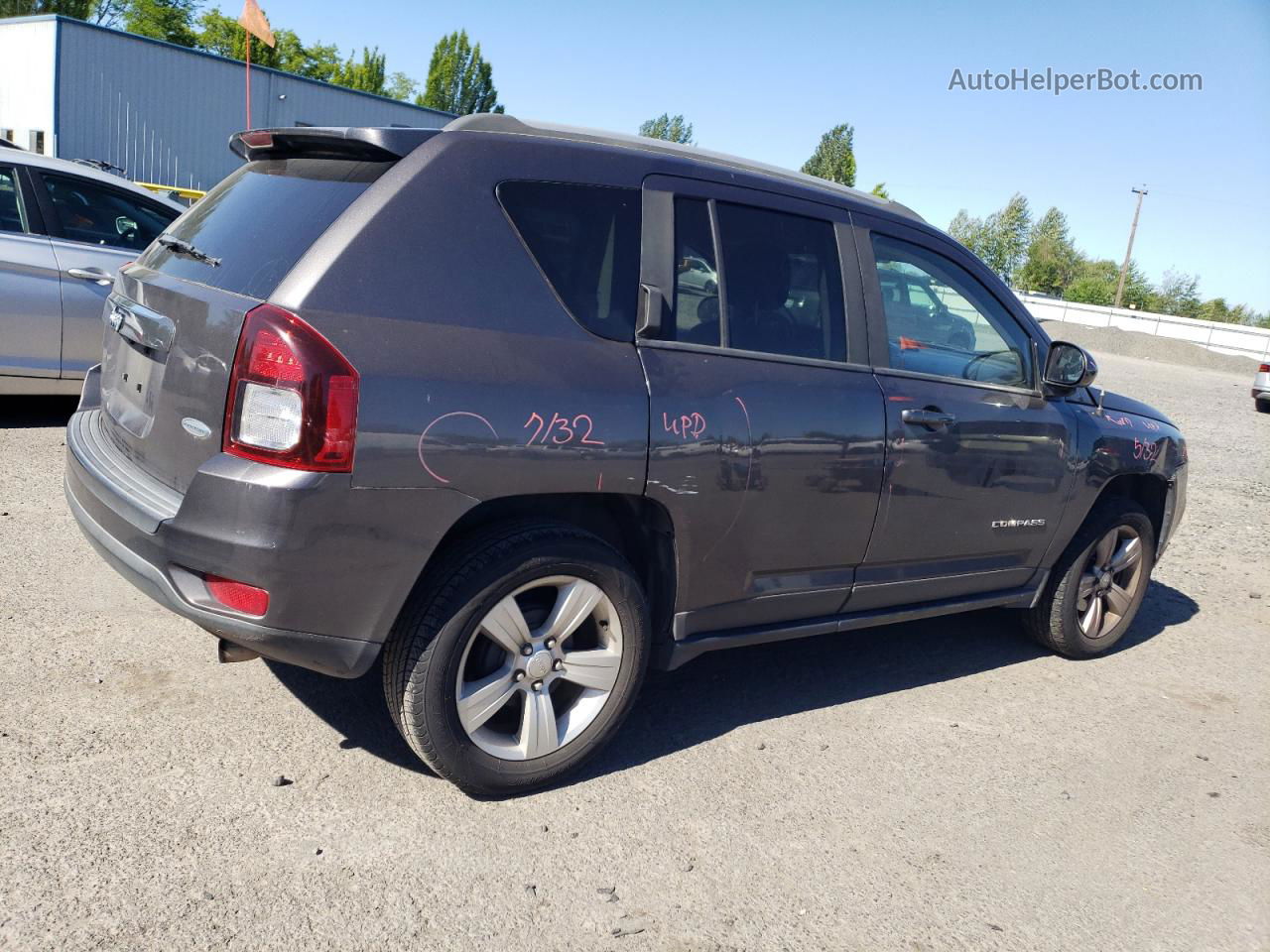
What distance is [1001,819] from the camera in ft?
11.3

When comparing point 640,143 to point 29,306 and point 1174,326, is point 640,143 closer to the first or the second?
point 29,306

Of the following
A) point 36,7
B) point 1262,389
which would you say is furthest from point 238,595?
point 36,7

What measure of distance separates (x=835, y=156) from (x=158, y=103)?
217 feet

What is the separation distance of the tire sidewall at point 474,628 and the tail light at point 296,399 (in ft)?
1.84

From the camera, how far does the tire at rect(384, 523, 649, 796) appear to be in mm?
2916

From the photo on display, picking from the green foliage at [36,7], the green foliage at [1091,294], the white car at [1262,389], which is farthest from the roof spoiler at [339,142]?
the green foliage at [1091,294]

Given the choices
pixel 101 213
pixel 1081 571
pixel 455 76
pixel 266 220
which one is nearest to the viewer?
pixel 266 220

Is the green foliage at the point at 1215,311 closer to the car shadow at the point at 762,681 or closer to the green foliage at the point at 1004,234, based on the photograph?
the green foliage at the point at 1004,234

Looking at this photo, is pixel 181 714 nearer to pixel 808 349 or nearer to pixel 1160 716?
pixel 808 349

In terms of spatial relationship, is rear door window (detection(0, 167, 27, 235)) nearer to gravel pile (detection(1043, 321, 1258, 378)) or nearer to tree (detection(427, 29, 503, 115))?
gravel pile (detection(1043, 321, 1258, 378))

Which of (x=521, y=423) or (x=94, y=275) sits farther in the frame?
(x=94, y=275)

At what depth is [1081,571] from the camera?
4.90 m

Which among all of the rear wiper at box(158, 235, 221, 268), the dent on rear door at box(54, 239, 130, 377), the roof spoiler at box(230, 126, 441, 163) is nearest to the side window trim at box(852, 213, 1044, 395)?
the roof spoiler at box(230, 126, 441, 163)

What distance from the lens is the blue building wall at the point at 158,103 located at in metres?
26.9
